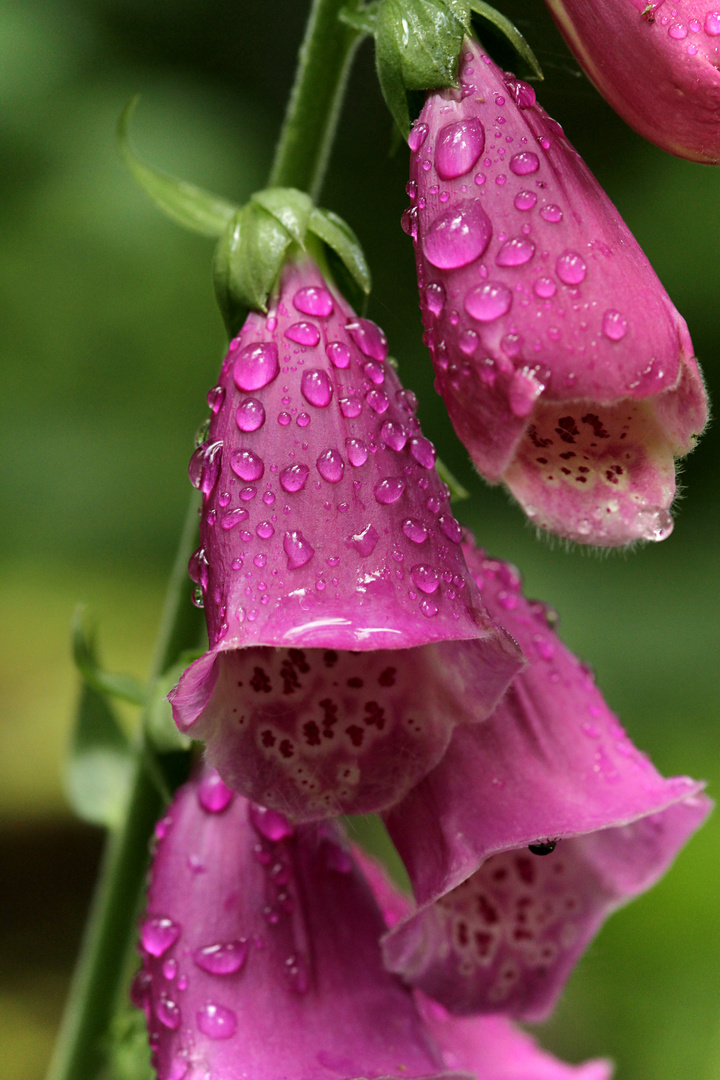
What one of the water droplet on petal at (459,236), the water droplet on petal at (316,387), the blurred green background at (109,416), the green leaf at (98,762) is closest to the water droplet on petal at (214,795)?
the green leaf at (98,762)

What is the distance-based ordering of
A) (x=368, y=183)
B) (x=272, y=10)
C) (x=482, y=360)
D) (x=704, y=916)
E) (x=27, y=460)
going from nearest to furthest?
(x=482, y=360) < (x=704, y=916) < (x=27, y=460) < (x=368, y=183) < (x=272, y=10)

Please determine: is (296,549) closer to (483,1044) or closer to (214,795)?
(214,795)

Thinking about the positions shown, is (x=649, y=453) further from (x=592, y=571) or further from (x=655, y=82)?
(x=592, y=571)

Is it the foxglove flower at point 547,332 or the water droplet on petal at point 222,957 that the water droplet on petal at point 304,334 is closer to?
the foxglove flower at point 547,332

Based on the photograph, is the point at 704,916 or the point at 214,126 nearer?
the point at 704,916

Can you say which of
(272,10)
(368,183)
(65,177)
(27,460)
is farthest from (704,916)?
(272,10)

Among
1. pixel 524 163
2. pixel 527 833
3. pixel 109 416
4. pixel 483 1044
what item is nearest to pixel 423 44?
pixel 524 163

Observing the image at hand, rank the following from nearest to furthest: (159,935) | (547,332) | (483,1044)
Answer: (547,332) → (159,935) → (483,1044)

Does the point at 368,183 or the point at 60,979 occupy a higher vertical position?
the point at 368,183
